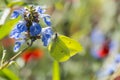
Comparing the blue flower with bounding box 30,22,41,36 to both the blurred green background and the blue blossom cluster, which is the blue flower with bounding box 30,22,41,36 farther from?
the blurred green background

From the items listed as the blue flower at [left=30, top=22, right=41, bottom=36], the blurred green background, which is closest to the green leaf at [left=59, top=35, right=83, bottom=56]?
the blue flower at [left=30, top=22, right=41, bottom=36]

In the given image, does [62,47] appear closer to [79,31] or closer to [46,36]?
[46,36]

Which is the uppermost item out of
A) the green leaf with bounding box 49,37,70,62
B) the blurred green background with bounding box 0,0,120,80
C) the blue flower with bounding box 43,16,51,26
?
the blue flower with bounding box 43,16,51,26

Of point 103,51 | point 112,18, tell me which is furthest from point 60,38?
point 112,18

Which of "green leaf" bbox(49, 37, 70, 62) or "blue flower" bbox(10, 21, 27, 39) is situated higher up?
"blue flower" bbox(10, 21, 27, 39)

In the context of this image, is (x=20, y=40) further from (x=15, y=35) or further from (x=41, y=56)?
(x=41, y=56)

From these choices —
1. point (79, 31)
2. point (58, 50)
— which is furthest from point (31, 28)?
point (79, 31)

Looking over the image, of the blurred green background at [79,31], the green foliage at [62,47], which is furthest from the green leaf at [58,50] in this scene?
the blurred green background at [79,31]

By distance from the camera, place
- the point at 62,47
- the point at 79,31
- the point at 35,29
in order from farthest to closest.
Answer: the point at 79,31
the point at 62,47
the point at 35,29

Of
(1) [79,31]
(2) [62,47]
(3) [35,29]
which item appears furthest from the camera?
(1) [79,31]
